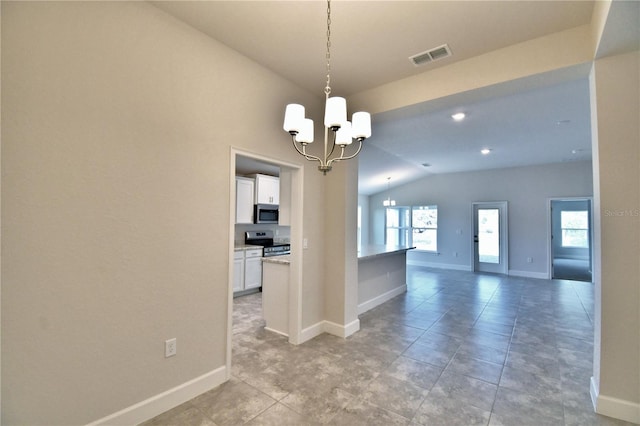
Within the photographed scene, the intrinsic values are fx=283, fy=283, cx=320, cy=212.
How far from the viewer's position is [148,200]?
2.01m

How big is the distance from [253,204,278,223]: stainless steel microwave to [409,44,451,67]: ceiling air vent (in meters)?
4.11

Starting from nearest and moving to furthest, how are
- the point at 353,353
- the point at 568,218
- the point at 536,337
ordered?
the point at 353,353, the point at 536,337, the point at 568,218

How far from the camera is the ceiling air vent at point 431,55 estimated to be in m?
2.50

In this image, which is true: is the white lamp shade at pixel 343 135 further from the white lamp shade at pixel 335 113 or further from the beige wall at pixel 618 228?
the beige wall at pixel 618 228

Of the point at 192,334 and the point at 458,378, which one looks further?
the point at 458,378

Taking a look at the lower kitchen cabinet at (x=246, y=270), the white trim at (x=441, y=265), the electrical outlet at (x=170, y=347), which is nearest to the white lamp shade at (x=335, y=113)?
the electrical outlet at (x=170, y=347)

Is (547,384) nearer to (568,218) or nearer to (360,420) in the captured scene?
(360,420)

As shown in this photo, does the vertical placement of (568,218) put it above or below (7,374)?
above

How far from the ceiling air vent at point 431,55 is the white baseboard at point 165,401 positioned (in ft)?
10.8

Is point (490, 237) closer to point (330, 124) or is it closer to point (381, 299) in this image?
point (381, 299)

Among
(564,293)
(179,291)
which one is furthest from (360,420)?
(564,293)

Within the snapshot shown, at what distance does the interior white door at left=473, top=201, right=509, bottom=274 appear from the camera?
7777 mm

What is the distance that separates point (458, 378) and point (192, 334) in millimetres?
2347

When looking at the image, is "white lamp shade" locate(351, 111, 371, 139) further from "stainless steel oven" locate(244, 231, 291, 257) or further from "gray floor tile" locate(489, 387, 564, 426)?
"stainless steel oven" locate(244, 231, 291, 257)
